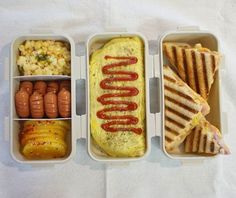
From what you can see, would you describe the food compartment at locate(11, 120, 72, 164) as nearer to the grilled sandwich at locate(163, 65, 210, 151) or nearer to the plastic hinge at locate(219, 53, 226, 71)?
the grilled sandwich at locate(163, 65, 210, 151)

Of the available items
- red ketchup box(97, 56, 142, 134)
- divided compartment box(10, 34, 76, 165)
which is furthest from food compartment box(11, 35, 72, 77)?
red ketchup box(97, 56, 142, 134)

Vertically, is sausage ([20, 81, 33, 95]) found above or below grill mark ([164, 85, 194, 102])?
above

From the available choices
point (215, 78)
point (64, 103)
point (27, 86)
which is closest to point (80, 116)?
point (64, 103)

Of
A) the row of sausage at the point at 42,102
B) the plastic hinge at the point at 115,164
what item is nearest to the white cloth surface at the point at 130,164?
the plastic hinge at the point at 115,164

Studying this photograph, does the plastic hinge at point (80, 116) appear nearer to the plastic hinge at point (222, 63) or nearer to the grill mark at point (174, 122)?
the grill mark at point (174, 122)

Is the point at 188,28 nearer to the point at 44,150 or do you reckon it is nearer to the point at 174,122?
the point at 174,122

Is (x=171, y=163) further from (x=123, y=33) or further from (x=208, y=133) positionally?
(x=123, y=33)

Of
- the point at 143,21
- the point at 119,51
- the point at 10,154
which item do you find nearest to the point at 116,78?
the point at 119,51

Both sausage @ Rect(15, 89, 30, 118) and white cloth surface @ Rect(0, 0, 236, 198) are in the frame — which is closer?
sausage @ Rect(15, 89, 30, 118)
